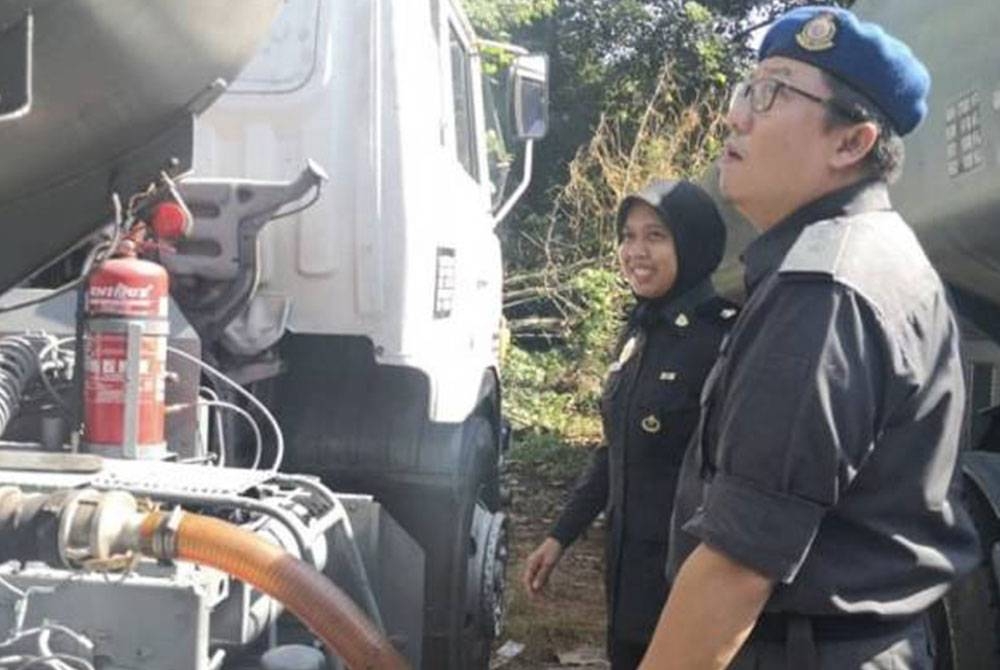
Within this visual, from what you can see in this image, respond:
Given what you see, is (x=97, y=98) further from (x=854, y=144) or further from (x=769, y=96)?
(x=854, y=144)

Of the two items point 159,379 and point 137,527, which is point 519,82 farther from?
point 137,527

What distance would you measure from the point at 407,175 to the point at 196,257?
562 millimetres

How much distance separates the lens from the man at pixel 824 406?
5.25 ft

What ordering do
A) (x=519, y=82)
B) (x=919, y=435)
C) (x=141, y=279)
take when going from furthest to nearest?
(x=519, y=82)
(x=141, y=279)
(x=919, y=435)

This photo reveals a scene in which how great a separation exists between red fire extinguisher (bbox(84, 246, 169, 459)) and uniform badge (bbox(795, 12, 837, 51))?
1.44m

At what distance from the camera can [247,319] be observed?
3.30 meters

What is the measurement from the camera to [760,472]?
1604mm

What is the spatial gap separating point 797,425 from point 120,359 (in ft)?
5.00

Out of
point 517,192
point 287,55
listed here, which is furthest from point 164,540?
point 517,192

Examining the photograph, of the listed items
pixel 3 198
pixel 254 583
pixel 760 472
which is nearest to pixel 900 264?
pixel 760 472

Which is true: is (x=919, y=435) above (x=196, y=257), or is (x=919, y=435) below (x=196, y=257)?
below

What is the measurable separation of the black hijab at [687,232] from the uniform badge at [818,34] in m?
1.29

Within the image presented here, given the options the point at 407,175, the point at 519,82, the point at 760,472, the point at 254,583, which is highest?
the point at 519,82

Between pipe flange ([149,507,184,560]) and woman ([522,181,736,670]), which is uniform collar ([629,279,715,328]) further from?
pipe flange ([149,507,184,560])
